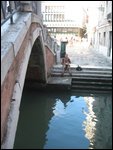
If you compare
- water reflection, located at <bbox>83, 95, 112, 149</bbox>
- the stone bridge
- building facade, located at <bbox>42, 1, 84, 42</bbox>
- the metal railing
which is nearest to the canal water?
water reflection, located at <bbox>83, 95, 112, 149</bbox>

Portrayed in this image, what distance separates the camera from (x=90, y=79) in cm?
1246

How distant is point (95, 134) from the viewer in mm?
7418

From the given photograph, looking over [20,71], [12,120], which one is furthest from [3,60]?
[20,71]

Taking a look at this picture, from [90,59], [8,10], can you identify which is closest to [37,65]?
[8,10]

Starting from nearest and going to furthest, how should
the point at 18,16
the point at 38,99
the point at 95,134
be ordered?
the point at 18,16
the point at 95,134
the point at 38,99

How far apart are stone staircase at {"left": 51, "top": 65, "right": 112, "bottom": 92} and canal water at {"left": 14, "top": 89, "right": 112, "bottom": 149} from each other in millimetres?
711

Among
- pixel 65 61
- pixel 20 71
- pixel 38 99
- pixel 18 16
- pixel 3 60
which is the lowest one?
pixel 38 99

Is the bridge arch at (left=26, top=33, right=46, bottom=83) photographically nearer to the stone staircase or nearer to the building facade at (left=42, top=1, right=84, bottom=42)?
the stone staircase

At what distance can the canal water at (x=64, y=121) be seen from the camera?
22.5 ft

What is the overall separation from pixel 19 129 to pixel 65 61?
6.09m

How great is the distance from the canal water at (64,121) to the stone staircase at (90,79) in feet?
2.33

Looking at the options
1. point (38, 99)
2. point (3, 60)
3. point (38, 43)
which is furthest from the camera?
point (38, 99)

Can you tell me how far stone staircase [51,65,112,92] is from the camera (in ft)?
39.9

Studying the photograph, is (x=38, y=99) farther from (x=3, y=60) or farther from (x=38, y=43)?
(x=3, y=60)
